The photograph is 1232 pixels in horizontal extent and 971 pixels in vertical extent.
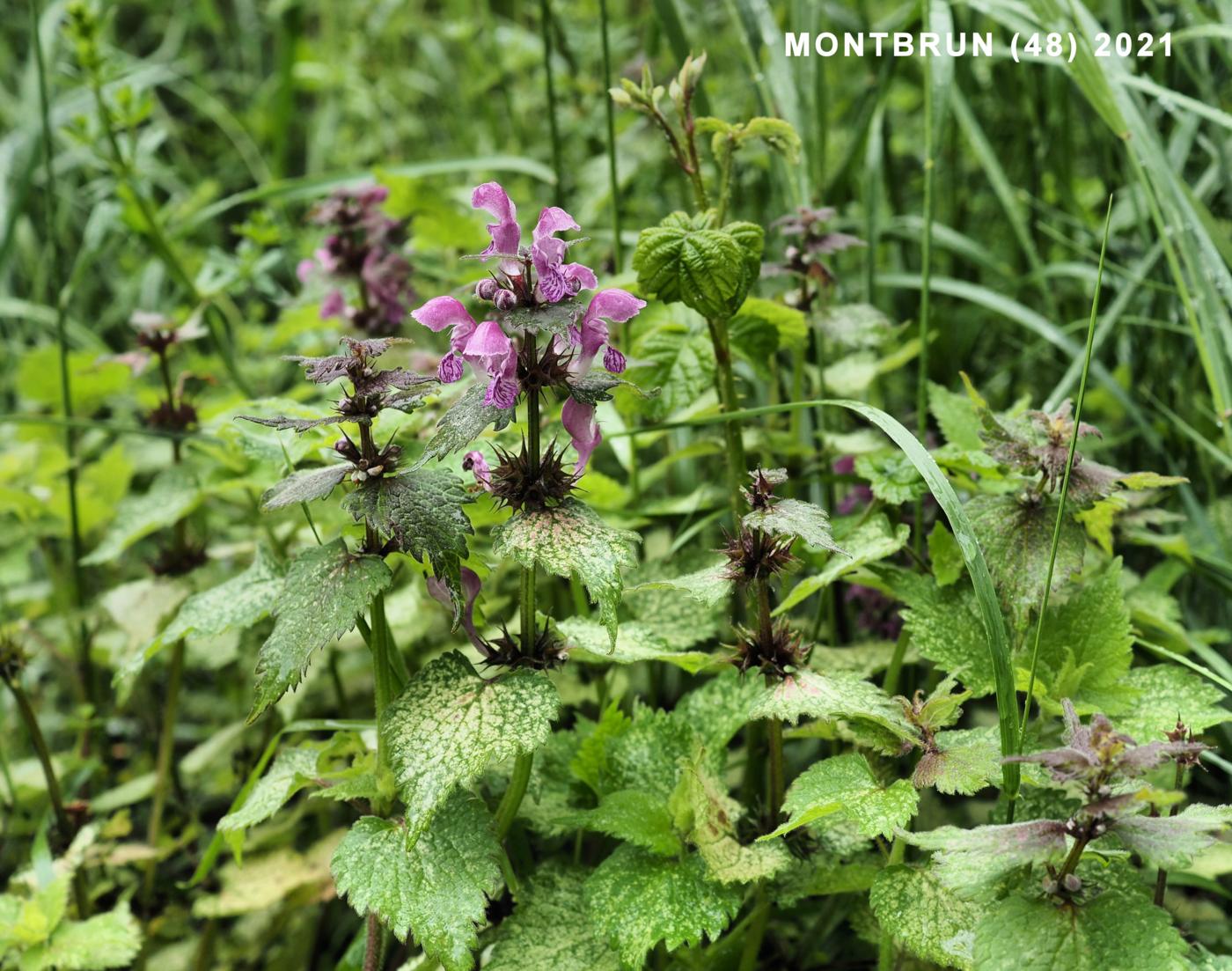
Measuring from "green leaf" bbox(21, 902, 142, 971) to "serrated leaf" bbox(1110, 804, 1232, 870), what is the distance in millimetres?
984

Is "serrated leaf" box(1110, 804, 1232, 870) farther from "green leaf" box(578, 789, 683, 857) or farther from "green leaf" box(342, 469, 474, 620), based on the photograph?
"green leaf" box(342, 469, 474, 620)

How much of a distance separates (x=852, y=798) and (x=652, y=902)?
20 centimetres

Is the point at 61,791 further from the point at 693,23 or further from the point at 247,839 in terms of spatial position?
the point at 693,23

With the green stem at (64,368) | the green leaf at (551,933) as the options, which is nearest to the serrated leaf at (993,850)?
the green leaf at (551,933)

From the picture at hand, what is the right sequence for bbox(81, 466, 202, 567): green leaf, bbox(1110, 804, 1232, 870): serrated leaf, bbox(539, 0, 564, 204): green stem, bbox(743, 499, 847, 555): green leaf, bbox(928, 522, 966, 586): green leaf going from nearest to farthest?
bbox(1110, 804, 1232, 870): serrated leaf
bbox(743, 499, 847, 555): green leaf
bbox(928, 522, 966, 586): green leaf
bbox(81, 466, 202, 567): green leaf
bbox(539, 0, 564, 204): green stem

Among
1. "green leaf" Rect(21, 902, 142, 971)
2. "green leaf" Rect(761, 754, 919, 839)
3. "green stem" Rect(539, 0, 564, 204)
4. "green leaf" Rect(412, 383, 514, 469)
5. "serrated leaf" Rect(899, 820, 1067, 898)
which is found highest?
"green stem" Rect(539, 0, 564, 204)

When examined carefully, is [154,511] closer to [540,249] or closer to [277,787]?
[277,787]

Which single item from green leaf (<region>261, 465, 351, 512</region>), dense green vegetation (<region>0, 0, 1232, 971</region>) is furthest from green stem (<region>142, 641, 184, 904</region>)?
green leaf (<region>261, 465, 351, 512</region>)

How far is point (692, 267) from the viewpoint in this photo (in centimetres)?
97

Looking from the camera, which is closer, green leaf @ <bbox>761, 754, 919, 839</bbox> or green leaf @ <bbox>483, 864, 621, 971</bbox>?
green leaf @ <bbox>761, 754, 919, 839</bbox>

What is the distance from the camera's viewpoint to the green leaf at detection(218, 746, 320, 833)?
0.94 metres

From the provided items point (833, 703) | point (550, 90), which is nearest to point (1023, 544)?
point (833, 703)

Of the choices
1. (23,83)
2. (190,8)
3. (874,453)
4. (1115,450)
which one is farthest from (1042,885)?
(190,8)

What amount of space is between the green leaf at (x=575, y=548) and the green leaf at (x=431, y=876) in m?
0.22
